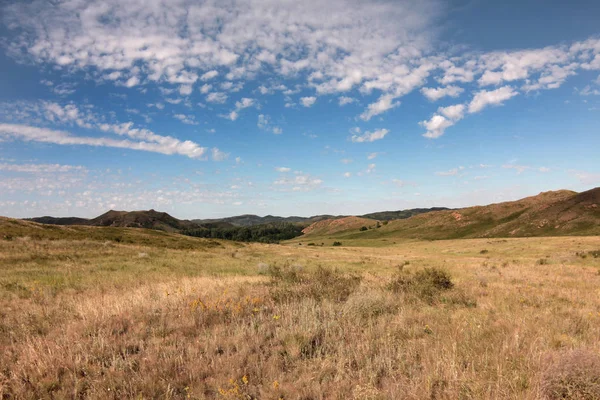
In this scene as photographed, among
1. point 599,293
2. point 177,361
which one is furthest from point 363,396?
point 599,293

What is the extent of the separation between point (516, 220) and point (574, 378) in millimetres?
128337

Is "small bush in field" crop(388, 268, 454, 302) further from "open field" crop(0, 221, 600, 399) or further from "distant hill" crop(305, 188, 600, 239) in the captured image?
"distant hill" crop(305, 188, 600, 239)

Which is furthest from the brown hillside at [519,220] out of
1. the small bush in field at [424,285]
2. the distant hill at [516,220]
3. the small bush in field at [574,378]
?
the small bush in field at [574,378]

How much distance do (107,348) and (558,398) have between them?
24.5 feet

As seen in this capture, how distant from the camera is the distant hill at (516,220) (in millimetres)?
92000

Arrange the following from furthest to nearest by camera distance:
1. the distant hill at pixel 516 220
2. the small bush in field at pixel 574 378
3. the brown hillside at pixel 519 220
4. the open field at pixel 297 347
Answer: the distant hill at pixel 516 220
the brown hillside at pixel 519 220
the open field at pixel 297 347
the small bush in field at pixel 574 378

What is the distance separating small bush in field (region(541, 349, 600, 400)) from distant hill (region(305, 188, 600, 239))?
100209 millimetres

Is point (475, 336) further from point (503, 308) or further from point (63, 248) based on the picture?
point (63, 248)

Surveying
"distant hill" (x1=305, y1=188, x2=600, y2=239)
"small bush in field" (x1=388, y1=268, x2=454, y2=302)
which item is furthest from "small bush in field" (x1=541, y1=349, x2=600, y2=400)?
"distant hill" (x1=305, y1=188, x2=600, y2=239)

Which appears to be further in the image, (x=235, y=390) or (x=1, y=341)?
(x=1, y=341)

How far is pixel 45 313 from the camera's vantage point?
8.40 meters

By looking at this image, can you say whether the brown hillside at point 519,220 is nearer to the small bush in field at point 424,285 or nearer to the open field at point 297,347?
the small bush in field at point 424,285

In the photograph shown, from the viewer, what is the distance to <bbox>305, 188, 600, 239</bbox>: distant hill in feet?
302

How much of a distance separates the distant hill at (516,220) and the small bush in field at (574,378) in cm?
10021
